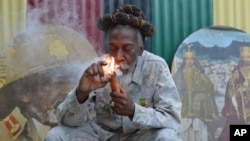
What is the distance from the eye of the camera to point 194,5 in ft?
19.3

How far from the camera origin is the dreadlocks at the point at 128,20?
362 cm

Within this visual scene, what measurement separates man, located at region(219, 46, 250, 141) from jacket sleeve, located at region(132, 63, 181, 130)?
2.18 meters

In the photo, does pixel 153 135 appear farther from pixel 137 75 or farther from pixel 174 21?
pixel 174 21

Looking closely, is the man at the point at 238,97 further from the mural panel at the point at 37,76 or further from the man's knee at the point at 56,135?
the man's knee at the point at 56,135

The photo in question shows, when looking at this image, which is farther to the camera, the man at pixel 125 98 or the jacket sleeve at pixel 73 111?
the jacket sleeve at pixel 73 111

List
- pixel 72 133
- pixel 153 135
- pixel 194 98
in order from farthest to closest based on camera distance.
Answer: pixel 194 98
pixel 72 133
pixel 153 135

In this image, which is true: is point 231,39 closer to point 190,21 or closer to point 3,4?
point 190,21

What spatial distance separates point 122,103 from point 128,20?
52 cm

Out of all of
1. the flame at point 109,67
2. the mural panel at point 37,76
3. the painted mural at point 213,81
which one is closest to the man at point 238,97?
the painted mural at point 213,81

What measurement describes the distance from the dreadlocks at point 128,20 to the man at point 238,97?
228 cm

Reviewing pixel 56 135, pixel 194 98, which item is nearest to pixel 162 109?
pixel 56 135

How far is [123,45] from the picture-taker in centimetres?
355

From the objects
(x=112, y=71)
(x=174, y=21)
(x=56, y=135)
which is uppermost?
(x=174, y=21)

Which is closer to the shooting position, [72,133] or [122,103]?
[122,103]
